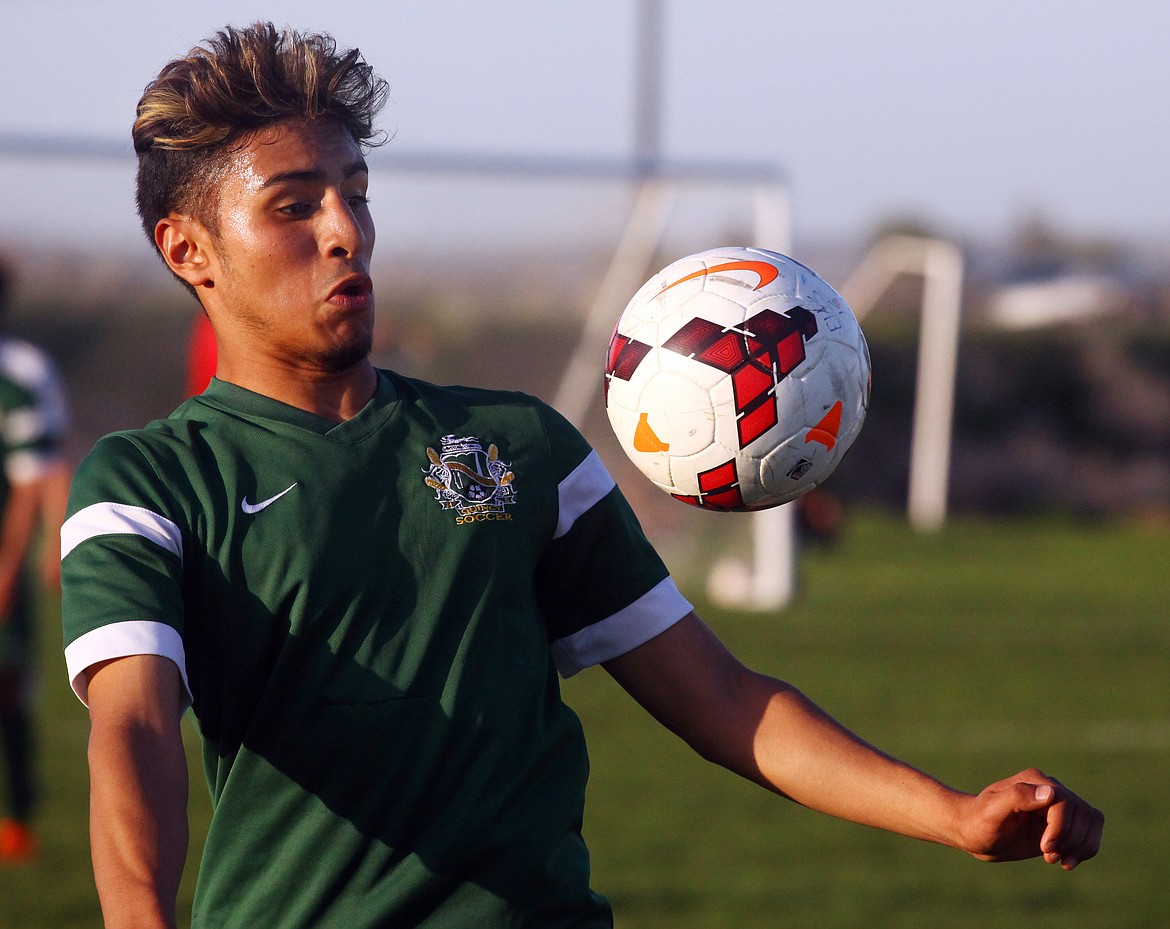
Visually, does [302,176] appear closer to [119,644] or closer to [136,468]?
[136,468]

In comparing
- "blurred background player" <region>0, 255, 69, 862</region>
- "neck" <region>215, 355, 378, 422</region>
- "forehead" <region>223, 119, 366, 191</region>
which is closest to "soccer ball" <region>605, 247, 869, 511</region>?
"neck" <region>215, 355, 378, 422</region>

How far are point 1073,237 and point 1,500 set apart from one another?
136ft

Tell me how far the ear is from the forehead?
0.32 ft

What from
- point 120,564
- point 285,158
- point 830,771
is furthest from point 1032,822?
point 285,158

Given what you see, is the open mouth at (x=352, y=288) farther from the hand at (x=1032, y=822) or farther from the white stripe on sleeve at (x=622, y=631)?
the hand at (x=1032, y=822)

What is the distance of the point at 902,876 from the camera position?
6301 mm

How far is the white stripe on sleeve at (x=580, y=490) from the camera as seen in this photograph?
2277 mm

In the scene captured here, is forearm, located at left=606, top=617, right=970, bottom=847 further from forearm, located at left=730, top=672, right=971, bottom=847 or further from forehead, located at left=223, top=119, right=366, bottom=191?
forehead, located at left=223, top=119, right=366, bottom=191

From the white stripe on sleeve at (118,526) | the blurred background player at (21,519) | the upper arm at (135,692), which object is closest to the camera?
the upper arm at (135,692)

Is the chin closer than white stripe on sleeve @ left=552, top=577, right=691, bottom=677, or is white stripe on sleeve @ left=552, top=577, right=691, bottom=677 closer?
the chin

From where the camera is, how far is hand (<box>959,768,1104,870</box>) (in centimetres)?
195

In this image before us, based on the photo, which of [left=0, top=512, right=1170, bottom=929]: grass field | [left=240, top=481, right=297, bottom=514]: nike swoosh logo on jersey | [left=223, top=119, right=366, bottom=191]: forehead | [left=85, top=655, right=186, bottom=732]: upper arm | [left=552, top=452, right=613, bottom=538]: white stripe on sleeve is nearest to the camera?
[left=85, top=655, right=186, bottom=732]: upper arm

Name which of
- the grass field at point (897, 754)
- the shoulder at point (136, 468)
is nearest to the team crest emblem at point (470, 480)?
the shoulder at point (136, 468)

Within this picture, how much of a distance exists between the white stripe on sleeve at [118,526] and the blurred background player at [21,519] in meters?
4.81
